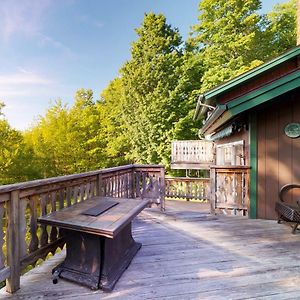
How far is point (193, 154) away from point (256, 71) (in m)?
6.83

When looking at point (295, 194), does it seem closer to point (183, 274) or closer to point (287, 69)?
point (287, 69)

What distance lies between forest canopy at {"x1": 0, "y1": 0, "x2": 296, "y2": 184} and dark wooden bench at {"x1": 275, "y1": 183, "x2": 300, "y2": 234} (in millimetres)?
10543

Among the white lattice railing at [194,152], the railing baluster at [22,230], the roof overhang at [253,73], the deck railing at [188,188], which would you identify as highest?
the roof overhang at [253,73]

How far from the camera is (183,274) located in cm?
259

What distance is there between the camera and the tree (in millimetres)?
14343

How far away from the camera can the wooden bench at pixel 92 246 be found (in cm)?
226

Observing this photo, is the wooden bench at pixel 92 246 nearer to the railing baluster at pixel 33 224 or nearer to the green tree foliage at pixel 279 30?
the railing baluster at pixel 33 224

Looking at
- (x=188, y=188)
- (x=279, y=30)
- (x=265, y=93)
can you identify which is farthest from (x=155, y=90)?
(x=265, y=93)

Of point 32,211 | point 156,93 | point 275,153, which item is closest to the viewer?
point 32,211

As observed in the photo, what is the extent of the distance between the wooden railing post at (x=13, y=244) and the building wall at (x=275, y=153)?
4.17 meters

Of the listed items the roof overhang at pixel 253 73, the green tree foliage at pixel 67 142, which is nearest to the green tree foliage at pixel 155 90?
the green tree foliage at pixel 67 142

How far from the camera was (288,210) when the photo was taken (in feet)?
12.5

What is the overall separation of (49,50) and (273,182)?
21014mm

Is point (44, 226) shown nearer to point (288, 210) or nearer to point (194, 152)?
point (288, 210)
